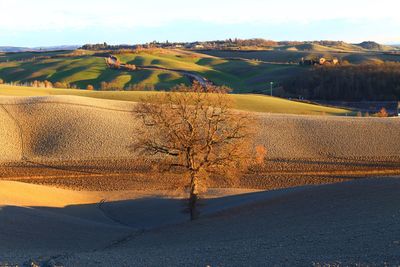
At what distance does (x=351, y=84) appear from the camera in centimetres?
11738

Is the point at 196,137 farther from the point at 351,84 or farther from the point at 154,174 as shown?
the point at 351,84

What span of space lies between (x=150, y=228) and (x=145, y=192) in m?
10.8

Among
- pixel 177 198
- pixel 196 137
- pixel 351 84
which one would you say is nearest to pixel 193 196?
pixel 196 137

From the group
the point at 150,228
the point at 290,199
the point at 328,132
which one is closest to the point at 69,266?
the point at 150,228

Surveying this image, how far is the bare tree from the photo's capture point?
3234 centimetres

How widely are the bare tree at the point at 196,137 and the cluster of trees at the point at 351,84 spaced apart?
282 ft

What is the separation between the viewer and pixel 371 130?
199 feet

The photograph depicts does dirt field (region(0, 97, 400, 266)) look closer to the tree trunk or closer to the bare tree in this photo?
the tree trunk

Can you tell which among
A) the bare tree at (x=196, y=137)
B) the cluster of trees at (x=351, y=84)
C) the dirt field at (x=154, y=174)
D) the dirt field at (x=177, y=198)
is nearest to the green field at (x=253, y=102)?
the dirt field at (x=177, y=198)

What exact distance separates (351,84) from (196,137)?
9063 cm

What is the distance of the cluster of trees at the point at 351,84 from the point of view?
11531cm

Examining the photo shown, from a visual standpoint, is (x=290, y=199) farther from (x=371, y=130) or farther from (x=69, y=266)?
(x=371, y=130)

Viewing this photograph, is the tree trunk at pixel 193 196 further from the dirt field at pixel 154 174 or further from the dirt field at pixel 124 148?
the dirt field at pixel 154 174

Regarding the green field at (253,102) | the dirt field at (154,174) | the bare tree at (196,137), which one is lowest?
the dirt field at (154,174)
